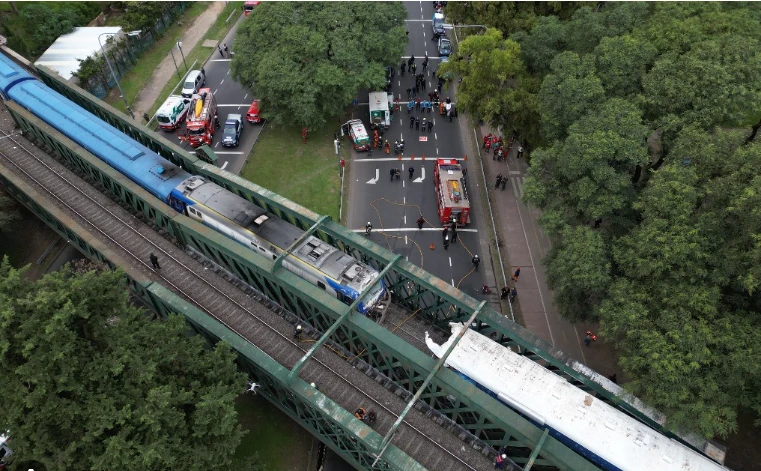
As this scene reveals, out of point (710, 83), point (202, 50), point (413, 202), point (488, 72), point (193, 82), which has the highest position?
point (488, 72)

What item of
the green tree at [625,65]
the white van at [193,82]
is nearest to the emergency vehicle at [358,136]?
the white van at [193,82]

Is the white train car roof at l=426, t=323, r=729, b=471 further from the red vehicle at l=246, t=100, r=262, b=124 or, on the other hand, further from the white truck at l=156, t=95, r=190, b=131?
the white truck at l=156, t=95, r=190, b=131

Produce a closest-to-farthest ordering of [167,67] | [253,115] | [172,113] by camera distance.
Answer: [172,113], [253,115], [167,67]

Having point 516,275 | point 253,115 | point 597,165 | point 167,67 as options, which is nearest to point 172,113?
point 253,115

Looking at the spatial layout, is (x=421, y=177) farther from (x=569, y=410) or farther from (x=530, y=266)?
(x=569, y=410)

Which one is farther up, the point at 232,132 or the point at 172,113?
the point at 232,132

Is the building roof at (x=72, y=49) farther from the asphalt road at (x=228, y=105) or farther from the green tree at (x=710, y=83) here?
the green tree at (x=710, y=83)
